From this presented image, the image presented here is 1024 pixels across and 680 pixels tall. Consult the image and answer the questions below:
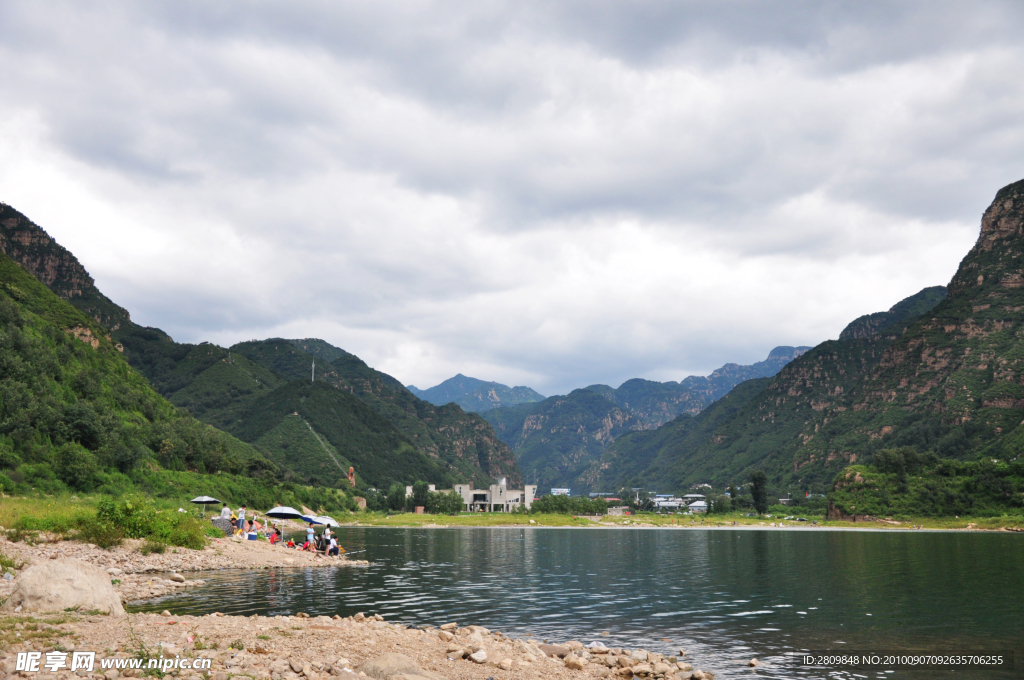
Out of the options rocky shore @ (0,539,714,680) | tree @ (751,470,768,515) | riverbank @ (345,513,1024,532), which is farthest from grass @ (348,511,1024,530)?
rocky shore @ (0,539,714,680)

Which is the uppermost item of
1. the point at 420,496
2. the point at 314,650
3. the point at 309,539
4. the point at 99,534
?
the point at 99,534

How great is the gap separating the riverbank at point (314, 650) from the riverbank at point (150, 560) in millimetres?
6201

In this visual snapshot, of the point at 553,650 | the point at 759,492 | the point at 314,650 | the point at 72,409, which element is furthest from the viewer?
the point at 759,492

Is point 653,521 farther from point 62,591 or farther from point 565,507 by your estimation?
point 62,591

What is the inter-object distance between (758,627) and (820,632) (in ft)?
7.48

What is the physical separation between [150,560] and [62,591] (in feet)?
61.6

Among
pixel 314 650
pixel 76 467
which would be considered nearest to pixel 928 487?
pixel 76 467

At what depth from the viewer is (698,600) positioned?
33.3 m

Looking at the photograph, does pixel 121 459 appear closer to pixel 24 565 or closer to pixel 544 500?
pixel 24 565

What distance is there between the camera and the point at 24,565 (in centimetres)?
2458

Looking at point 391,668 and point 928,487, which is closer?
point 391,668

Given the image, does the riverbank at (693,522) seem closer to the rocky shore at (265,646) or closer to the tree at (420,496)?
the tree at (420,496)

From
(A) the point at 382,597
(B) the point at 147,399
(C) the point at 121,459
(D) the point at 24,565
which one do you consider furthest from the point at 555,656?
(B) the point at 147,399

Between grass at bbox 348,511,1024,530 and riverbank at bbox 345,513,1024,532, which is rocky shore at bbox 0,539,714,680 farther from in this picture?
grass at bbox 348,511,1024,530
